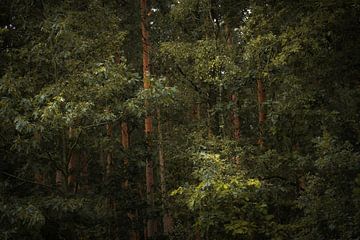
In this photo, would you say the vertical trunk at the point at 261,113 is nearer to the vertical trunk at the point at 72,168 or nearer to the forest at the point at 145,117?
the forest at the point at 145,117

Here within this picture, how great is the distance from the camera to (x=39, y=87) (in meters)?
9.76

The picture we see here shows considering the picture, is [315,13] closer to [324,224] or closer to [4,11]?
[324,224]

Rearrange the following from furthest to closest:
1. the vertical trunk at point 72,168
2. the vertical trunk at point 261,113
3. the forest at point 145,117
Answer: the vertical trunk at point 261,113
the vertical trunk at point 72,168
the forest at point 145,117

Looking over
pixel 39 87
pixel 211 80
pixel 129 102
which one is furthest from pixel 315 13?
pixel 39 87

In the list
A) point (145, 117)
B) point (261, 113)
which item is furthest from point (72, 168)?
point (261, 113)

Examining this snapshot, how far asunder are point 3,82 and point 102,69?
77.9 inches

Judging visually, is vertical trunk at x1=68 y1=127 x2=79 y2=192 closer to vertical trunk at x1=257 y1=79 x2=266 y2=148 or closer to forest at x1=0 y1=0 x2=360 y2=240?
forest at x1=0 y1=0 x2=360 y2=240

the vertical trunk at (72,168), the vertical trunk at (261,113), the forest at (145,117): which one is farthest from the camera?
the vertical trunk at (261,113)

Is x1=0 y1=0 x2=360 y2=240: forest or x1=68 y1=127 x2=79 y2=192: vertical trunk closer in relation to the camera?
x1=0 y1=0 x2=360 y2=240: forest

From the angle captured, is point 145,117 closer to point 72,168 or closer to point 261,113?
point 72,168

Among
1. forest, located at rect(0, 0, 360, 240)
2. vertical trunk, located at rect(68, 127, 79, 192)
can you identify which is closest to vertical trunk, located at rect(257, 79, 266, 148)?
forest, located at rect(0, 0, 360, 240)

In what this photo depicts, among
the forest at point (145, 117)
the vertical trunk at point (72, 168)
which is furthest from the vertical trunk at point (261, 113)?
the vertical trunk at point (72, 168)

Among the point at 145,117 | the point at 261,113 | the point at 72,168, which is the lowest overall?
the point at 72,168

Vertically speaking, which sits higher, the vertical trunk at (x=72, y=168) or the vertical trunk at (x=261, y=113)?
the vertical trunk at (x=261, y=113)
